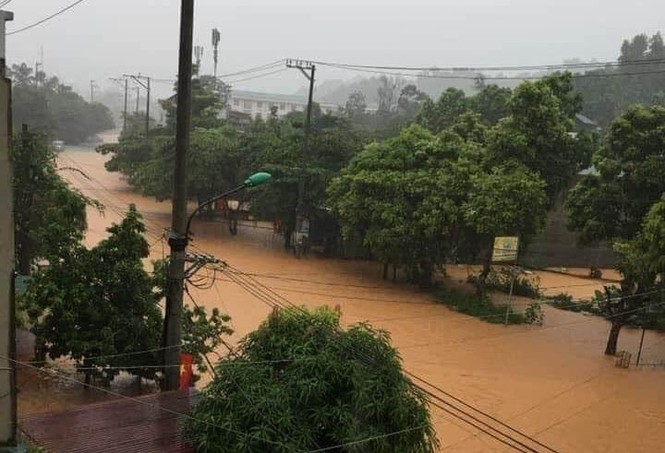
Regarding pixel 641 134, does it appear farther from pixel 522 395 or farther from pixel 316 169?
pixel 316 169

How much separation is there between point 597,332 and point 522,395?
27.1 ft

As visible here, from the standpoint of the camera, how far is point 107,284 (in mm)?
11531

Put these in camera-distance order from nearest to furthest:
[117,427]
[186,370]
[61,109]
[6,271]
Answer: [6,271] < [117,427] < [186,370] < [61,109]

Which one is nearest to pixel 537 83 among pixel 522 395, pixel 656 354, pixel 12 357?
pixel 656 354

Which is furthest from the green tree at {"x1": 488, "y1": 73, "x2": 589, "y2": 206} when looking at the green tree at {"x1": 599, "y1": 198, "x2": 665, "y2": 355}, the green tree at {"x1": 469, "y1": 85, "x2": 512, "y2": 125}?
the green tree at {"x1": 469, "y1": 85, "x2": 512, "y2": 125}

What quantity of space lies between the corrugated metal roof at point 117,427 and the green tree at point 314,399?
59 centimetres

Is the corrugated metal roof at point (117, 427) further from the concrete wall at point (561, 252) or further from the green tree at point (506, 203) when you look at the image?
the concrete wall at point (561, 252)

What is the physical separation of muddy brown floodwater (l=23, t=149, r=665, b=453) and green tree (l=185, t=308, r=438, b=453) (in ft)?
17.2

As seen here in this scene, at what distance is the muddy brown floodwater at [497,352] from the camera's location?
13961 mm

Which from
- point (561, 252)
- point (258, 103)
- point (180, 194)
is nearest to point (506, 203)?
point (561, 252)

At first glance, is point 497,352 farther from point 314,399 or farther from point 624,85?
point 624,85

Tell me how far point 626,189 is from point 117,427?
16792mm

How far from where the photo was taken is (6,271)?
21.7 feet

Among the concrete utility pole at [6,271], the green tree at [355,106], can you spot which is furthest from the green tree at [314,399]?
the green tree at [355,106]
